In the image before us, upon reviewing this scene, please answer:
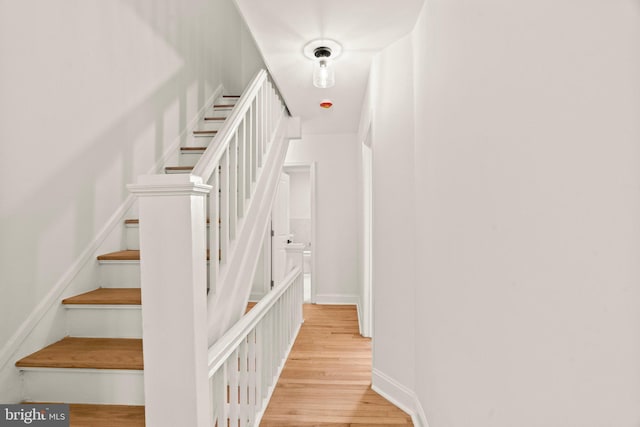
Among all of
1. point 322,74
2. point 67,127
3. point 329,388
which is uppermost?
point 322,74

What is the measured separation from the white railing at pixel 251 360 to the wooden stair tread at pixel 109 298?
0.48 meters

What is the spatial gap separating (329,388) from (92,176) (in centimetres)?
195

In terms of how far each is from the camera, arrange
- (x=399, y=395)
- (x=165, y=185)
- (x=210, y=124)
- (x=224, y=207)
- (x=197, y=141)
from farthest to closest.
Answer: (x=210, y=124) < (x=197, y=141) < (x=399, y=395) < (x=224, y=207) < (x=165, y=185)

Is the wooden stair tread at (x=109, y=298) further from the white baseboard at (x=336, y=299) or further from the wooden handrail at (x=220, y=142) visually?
the white baseboard at (x=336, y=299)

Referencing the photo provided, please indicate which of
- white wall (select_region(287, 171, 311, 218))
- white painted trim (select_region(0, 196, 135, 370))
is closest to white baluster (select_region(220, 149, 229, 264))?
white painted trim (select_region(0, 196, 135, 370))

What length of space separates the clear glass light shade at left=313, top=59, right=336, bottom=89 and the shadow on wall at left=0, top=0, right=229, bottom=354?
1.14 meters

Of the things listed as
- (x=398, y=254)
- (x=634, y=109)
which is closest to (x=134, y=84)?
(x=398, y=254)

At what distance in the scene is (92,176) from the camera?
1780mm

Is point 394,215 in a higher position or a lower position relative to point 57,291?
higher

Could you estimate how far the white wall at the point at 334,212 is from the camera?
442cm

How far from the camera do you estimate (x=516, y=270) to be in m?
0.77

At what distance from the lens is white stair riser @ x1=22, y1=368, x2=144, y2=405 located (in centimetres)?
125

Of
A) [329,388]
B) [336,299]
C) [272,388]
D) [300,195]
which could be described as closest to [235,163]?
[272,388]

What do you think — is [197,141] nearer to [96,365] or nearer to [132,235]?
[132,235]
